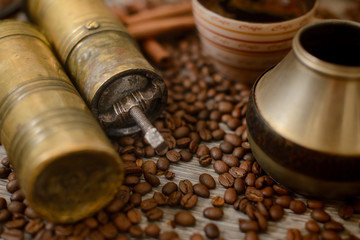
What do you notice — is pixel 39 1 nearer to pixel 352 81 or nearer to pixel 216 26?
pixel 216 26

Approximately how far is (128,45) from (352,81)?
77cm

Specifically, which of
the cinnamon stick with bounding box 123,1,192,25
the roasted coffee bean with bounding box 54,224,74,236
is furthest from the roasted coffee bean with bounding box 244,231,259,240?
the cinnamon stick with bounding box 123,1,192,25

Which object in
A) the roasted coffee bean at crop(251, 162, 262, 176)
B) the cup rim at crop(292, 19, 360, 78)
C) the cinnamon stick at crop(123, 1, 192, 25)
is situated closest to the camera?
the cup rim at crop(292, 19, 360, 78)

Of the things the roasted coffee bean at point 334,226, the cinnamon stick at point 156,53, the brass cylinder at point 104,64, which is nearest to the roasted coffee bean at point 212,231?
the roasted coffee bean at point 334,226

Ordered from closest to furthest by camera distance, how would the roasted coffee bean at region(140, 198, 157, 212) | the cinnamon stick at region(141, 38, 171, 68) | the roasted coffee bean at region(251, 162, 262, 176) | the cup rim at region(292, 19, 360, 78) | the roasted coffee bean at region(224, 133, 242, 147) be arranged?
the cup rim at region(292, 19, 360, 78) → the roasted coffee bean at region(140, 198, 157, 212) → the roasted coffee bean at region(251, 162, 262, 176) → the roasted coffee bean at region(224, 133, 242, 147) → the cinnamon stick at region(141, 38, 171, 68)

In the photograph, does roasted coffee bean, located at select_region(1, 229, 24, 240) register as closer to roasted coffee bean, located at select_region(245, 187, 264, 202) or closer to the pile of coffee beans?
the pile of coffee beans

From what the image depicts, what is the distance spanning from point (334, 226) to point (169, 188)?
0.51 metres

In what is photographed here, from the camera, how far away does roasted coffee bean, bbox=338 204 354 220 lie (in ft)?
3.59

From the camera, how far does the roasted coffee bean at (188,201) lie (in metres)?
1.15

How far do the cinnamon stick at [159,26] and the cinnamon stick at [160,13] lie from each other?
2 centimetres

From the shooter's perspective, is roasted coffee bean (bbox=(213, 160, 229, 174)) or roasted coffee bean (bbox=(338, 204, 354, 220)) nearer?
roasted coffee bean (bbox=(338, 204, 354, 220))

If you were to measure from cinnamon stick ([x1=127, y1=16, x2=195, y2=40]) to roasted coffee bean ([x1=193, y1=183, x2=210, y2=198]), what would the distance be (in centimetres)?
89

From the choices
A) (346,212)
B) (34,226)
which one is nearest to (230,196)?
(346,212)

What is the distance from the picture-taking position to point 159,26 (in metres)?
1.81
